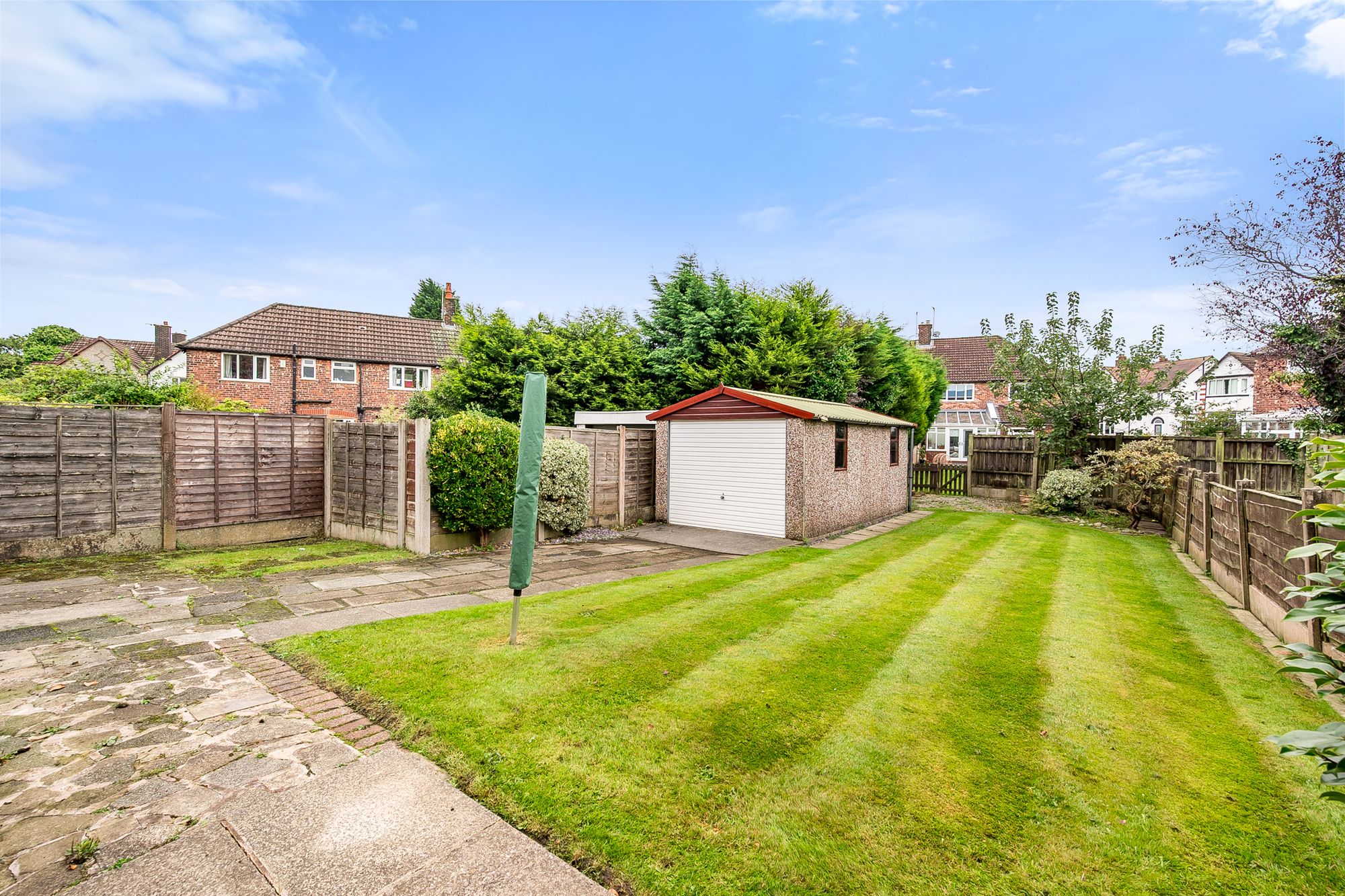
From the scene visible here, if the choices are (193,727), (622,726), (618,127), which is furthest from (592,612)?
(618,127)

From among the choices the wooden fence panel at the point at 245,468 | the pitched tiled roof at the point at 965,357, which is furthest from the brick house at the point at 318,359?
the pitched tiled roof at the point at 965,357

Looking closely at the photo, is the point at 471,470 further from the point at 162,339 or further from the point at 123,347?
the point at 123,347

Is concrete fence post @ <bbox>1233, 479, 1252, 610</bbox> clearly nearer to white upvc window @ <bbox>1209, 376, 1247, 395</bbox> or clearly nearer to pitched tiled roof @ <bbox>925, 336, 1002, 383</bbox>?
pitched tiled roof @ <bbox>925, 336, 1002, 383</bbox>

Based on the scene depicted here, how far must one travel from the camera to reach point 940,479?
22.0 m

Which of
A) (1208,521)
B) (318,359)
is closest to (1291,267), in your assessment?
(1208,521)

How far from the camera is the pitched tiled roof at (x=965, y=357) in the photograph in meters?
38.6

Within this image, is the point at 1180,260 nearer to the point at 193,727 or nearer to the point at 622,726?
the point at 622,726

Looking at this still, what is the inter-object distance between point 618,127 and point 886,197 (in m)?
8.59

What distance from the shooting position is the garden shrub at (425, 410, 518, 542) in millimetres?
9812

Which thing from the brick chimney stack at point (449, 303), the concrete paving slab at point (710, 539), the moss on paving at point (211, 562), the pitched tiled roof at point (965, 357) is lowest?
the concrete paving slab at point (710, 539)

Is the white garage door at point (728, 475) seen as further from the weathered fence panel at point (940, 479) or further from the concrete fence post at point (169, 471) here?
the weathered fence panel at point (940, 479)

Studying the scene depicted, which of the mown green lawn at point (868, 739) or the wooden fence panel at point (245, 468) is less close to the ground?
the wooden fence panel at point (245, 468)

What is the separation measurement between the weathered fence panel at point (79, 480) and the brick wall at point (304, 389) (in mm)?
17462

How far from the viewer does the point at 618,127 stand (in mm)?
17531
